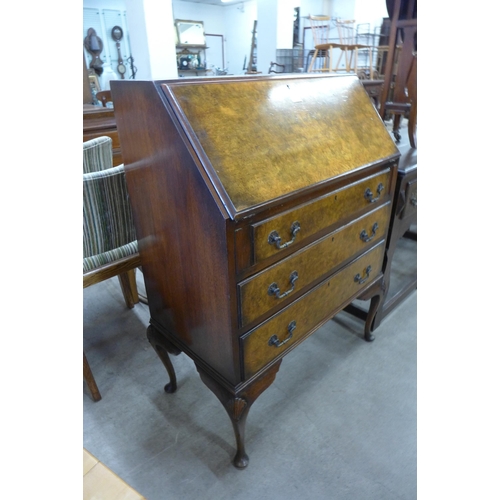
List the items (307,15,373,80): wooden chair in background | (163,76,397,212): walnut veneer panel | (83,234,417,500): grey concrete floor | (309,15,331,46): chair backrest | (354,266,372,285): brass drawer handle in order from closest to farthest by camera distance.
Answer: (163,76,397,212): walnut veneer panel < (83,234,417,500): grey concrete floor < (354,266,372,285): brass drawer handle < (307,15,373,80): wooden chair in background < (309,15,331,46): chair backrest

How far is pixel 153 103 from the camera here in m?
0.90

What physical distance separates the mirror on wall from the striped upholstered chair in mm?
9683

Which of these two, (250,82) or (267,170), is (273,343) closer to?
(267,170)

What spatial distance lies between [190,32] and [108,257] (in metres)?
10.2

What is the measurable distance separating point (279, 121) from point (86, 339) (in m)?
1.55

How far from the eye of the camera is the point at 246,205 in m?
0.85

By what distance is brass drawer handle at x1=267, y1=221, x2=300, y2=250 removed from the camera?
95cm

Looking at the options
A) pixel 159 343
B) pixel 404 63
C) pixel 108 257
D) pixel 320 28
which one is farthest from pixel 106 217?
pixel 320 28

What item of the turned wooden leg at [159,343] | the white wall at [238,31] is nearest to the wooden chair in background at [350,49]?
the turned wooden leg at [159,343]

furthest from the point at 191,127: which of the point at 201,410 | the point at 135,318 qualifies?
the point at 135,318

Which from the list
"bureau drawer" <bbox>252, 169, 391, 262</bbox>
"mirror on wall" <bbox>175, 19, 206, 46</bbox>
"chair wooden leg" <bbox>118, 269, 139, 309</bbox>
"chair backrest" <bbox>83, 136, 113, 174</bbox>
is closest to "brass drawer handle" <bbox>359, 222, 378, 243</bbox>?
"bureau drawer" <bbox>252, 169, 391, 262</bbox>

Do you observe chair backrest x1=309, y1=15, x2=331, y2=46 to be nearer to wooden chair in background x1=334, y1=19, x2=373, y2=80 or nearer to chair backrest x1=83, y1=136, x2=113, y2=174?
wooden chair in background x1=334, y1=19, x2=373, y2=80

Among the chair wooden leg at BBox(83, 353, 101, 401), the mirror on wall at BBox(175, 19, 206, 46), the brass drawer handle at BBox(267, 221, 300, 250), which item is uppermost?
the mirror on wall at BBox(175, 19, 206, 46)

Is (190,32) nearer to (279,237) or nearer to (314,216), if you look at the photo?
(314,216)
